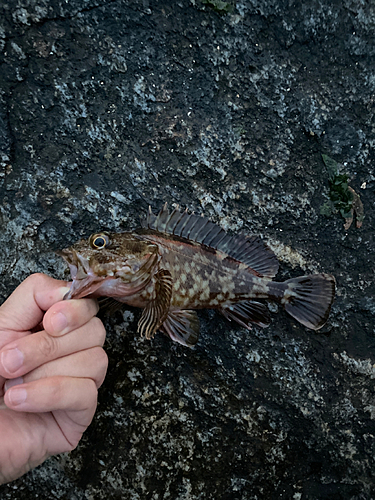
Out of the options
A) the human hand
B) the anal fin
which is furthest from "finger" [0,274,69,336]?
the anal fin

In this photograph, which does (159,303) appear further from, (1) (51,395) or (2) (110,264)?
(1) (51,395)

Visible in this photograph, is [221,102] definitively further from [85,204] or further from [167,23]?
[85,204]

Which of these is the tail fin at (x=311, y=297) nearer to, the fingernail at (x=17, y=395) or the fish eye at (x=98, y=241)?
the fish eye at (x=98, y=241)

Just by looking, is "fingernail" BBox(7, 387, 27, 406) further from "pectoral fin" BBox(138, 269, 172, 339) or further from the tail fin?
the tail fin

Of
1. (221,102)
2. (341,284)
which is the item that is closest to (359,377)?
(341,284)

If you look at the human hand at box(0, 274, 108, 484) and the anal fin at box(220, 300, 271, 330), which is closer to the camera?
the human hand at box(0, 274, 108, 484)

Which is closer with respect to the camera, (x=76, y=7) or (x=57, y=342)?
(x=57, y=342)
